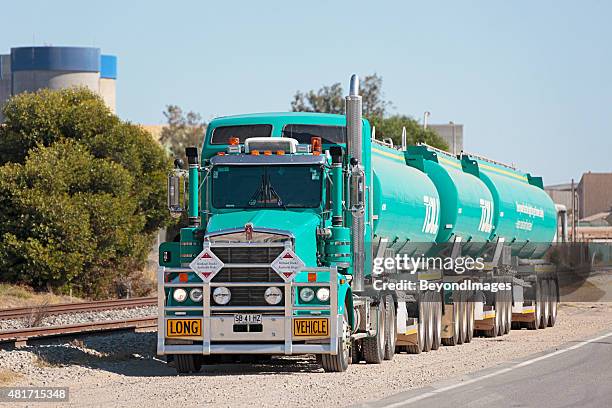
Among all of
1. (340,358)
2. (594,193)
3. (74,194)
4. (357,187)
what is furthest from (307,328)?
(594,193)

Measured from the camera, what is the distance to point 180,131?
4692 inches

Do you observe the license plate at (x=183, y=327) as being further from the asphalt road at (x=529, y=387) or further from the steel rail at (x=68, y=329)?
Result: the steel rail at (x=68, y=329)

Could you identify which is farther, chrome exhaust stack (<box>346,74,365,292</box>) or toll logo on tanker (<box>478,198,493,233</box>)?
toll logo on tanker (<box>478,198,493,233</box>)

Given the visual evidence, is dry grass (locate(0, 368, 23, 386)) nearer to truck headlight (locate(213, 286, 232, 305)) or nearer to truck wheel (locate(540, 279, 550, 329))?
truck headlight (locate(213, 286, 232, 305))

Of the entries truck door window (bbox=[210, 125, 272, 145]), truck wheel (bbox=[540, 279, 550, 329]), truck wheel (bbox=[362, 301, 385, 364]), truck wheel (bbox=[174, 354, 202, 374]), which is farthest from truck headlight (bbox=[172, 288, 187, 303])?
truck wheel (bbox=[540, 279, 550, 329])

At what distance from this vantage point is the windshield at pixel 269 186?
19219 millimetres

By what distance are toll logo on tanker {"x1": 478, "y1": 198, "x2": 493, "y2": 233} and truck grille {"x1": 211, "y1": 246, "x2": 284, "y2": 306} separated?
11494mm

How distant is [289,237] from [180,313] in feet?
6.79

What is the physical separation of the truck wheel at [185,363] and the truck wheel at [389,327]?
427 centimetres

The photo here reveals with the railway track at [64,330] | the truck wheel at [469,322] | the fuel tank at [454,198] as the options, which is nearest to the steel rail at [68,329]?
the railway track at [64,330]

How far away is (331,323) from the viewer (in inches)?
724

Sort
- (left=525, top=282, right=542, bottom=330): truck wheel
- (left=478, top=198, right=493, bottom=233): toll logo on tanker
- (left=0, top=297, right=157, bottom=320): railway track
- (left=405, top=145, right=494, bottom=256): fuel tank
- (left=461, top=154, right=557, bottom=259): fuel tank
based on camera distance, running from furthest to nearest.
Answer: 1. (left=525, top=282, right=542, bottom=330): truck wheel
2. (left=0, top=297, right=157, bottom=320): railway track
3. (left=461, top=154, right=557, bottom=259): fuel tank
4. (left=478, top=198, right=493, bottom=233): toll logo on tanker
5. (left=405, top=145, right=494, bottom=256): fuel tank

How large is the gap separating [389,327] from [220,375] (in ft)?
14.1

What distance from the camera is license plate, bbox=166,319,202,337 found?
1856 centimetres
